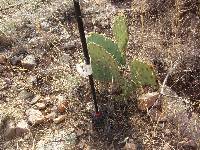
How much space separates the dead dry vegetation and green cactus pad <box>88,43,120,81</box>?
0.47 ft

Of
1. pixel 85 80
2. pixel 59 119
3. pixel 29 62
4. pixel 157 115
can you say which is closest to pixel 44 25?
pixel 29 62

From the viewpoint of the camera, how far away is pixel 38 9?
10.6ft

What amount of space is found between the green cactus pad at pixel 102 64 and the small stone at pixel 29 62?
0.59m

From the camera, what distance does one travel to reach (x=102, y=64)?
7.57 ft

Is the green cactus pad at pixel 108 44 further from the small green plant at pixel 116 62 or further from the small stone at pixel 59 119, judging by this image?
the small stone at pixel 59 119

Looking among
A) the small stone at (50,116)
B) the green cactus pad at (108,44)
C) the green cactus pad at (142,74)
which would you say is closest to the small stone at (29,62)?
the small stone at (50,116)

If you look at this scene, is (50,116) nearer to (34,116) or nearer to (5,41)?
(34,116)

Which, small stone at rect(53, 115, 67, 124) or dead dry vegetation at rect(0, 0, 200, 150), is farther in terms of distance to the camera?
small stone at rect(53, 115, 67, 124)

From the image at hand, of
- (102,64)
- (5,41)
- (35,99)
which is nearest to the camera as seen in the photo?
(102,64)

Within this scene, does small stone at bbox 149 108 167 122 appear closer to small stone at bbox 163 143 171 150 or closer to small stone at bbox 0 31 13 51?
small stone at bbox 163 143 171 150

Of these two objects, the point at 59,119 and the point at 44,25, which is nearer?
the point at 59,119

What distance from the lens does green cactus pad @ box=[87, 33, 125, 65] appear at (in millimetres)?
2369

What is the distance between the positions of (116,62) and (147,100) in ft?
0.90

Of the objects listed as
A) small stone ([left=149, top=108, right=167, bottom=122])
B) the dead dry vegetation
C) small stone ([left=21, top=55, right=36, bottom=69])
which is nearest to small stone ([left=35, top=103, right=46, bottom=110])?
the dead dry vegetation
